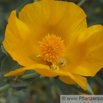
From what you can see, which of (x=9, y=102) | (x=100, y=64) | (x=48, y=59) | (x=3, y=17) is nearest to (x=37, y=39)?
(x=48, y=59)

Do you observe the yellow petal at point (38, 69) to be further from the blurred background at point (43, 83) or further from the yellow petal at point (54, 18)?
the blurred background at point (43, 83)

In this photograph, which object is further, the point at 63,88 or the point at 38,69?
the point at 63,88

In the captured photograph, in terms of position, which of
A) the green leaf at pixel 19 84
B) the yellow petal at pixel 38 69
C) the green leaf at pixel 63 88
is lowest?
the green leaf at pixel 63 88

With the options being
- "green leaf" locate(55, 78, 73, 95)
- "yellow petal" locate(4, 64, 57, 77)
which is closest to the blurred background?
"green leaf" locate(55, 78, 73, 95)

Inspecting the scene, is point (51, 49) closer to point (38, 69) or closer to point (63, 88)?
point (38, 69)

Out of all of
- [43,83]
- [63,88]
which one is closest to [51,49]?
[63,88]

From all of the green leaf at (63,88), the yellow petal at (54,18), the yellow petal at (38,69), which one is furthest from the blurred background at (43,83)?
the yellow petal at (38,69)

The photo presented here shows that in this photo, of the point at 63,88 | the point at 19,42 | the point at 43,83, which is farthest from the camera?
the point at 43,83
